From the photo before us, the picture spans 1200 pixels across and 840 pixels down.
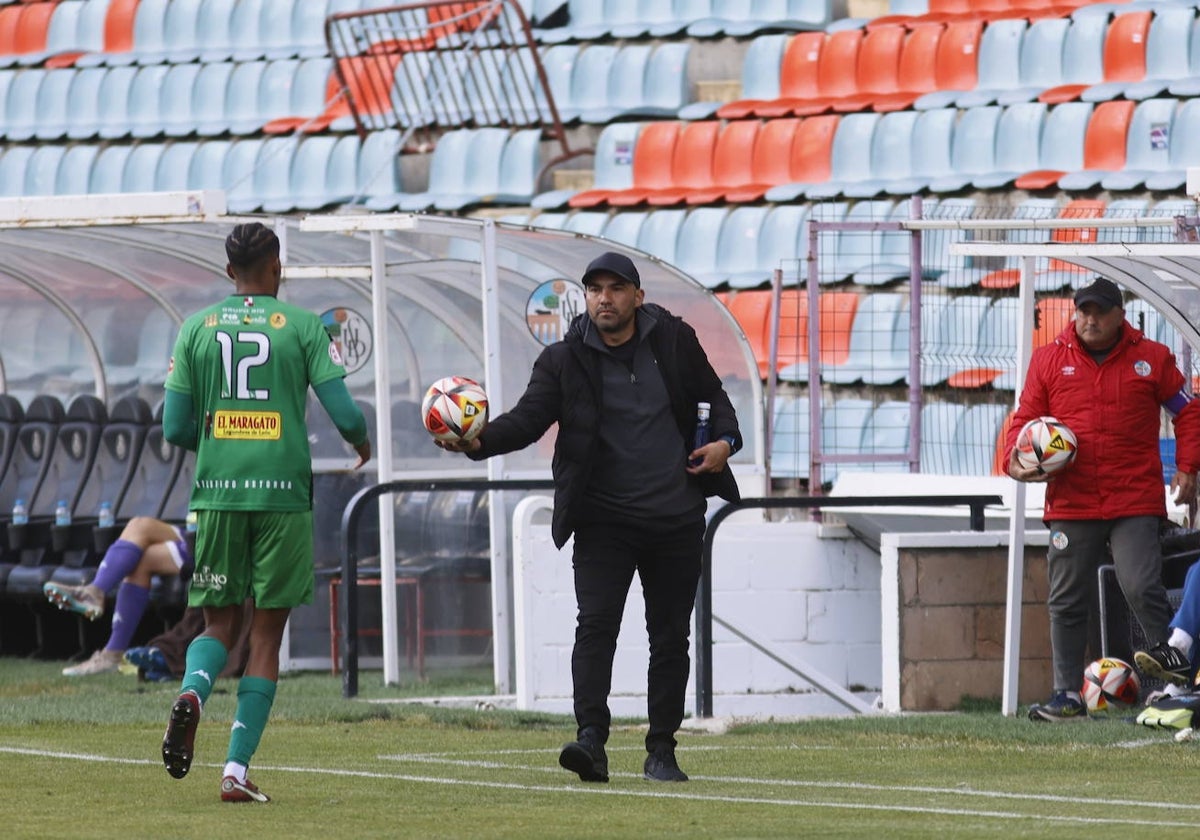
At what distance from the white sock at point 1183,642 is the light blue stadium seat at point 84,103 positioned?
20452 millimetres

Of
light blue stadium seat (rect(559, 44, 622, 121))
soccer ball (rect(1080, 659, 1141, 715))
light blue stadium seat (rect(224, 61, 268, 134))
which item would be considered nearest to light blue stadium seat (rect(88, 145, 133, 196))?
light blue stadium seat (rect(224, 61, 268, 134))

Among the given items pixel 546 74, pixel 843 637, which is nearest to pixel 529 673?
pixel 843 637

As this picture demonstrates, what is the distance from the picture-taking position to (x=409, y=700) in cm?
1145

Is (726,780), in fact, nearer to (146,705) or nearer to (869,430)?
(146,705)

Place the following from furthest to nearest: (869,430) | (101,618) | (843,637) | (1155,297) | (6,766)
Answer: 1. (869,430)
2. (101,618)
3. (843,637)
4. (1155,297)
5. (6,766)

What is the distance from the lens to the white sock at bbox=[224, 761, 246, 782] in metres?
6.85

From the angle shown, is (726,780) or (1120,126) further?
(1120,126)

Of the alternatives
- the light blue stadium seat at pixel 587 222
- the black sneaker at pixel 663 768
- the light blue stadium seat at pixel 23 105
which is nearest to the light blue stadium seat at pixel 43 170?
the light blue stadium seat at pixel 23 105

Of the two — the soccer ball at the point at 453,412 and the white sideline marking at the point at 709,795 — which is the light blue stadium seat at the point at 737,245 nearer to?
the white sideline marking at the point at 709,795

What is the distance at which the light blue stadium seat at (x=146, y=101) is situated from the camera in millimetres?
26719

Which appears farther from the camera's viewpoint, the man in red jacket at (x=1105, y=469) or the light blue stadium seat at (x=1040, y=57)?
the light blue stadium seat at (x=1040, y=57)

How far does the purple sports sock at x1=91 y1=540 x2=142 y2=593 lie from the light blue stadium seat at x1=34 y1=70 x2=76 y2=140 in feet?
48.3

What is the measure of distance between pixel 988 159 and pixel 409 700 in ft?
33.0

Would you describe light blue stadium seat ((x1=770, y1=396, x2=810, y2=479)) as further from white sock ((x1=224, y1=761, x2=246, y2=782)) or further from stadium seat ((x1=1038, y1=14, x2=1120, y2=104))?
white sock ((x1=224, y1=761, x2=246, y2=782))
